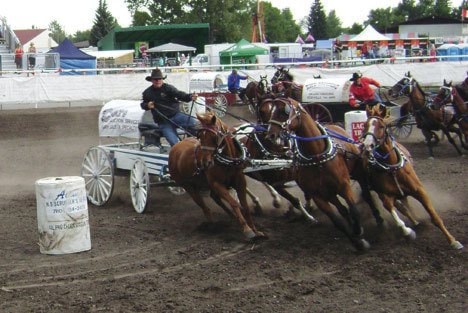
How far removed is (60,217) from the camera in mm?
8773

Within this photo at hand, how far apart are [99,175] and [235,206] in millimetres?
3784

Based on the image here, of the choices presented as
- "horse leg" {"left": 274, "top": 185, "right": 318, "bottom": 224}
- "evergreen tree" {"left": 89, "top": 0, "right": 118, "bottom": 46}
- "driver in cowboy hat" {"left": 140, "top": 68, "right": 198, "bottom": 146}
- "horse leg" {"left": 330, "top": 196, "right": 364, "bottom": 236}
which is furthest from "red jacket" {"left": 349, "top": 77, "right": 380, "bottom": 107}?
"evergreen tree" {"left": 89, "top": 0, "right": 118, "bottom": 46}

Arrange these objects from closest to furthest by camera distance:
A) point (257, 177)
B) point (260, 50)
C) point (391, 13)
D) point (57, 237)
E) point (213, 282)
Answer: point (213, 282) < point (57, 237) < point (257, 177) < point (260, 50) < point (391, 13)

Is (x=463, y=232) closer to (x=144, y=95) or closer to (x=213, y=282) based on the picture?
(x=213, y=282)

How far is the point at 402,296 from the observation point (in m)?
6.59

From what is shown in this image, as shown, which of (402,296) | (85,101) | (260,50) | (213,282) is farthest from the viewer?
(260,50)

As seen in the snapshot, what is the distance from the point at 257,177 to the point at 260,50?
36.8 m

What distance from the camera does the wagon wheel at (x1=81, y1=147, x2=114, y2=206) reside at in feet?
39.5

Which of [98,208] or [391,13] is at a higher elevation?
[391,13]

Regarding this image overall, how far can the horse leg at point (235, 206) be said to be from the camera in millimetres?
8953

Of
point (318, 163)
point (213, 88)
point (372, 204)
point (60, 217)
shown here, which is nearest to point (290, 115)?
point (318, 163)

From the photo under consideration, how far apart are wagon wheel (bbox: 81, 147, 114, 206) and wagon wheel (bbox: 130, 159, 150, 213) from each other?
0.69 meters

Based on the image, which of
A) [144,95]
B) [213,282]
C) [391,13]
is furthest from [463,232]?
[391,13]

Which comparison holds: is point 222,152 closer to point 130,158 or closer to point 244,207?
point 244,207
